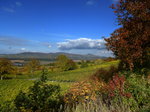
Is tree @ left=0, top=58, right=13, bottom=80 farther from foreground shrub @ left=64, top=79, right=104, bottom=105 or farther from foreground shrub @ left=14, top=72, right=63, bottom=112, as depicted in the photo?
foreground shrub @ left=64, top=79, right=104, bottom=105

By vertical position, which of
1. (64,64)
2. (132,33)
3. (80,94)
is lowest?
(64,64)

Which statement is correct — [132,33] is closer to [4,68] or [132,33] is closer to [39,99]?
[39,99]

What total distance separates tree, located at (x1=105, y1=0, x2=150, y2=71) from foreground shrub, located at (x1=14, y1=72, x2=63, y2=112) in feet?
14.6

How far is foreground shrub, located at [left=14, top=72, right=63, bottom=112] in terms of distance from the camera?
5.04 m

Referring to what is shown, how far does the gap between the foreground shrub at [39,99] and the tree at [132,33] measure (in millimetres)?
4442

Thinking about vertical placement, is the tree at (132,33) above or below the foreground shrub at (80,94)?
above

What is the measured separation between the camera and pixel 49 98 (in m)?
5.34

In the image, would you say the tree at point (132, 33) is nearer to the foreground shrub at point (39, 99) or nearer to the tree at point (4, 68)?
the foreground shrub at point (39, 99)

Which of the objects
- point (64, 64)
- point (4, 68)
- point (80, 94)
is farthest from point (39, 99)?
point (64, 64)

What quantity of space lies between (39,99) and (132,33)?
5977 mm

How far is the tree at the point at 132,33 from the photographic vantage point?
7707 mm

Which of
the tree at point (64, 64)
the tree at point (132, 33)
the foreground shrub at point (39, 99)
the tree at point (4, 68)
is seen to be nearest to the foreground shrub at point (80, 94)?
the foreground shrub at point (39, 99)

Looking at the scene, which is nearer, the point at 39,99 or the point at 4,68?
the point at 39,99

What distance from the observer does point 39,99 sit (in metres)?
5.19
